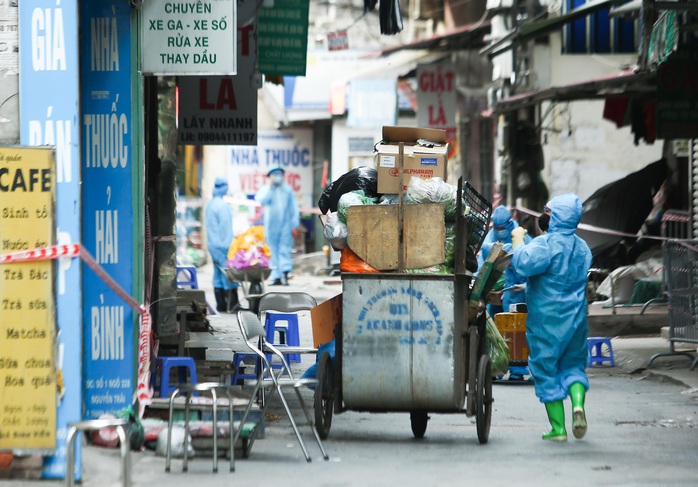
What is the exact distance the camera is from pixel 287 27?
1416 cm

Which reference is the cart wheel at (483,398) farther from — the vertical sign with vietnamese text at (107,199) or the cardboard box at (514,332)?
the cardboard box at (514,332)

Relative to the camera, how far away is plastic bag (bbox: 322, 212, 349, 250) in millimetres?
8938

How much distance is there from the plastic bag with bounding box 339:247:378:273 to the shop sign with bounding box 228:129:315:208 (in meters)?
24.9

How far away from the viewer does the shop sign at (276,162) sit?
33.9 m

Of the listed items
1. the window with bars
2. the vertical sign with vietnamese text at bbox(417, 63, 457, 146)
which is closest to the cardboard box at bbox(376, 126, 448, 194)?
the window with bars

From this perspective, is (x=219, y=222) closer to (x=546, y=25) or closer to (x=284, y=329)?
(x=546, y=25)

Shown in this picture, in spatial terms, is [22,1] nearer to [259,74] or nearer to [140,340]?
[140,340]

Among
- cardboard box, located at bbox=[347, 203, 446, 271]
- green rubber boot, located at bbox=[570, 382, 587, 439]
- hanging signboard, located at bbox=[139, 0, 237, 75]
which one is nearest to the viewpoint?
hanging signboard, located at bbox=[139, 0, 237, 75]

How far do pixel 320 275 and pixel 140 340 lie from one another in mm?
19609

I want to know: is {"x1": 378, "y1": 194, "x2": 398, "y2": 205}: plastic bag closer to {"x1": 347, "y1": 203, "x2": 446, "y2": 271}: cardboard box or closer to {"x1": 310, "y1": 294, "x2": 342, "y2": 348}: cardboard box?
{"x1": 347, "y1": 203, "x2": 446, "y2": 271}: cardboard box

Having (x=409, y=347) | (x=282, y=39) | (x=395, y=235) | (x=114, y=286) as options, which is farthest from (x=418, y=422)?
(x=282, y=39)

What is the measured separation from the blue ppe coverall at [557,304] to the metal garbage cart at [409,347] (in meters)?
0.51

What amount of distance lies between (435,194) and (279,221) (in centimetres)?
1739

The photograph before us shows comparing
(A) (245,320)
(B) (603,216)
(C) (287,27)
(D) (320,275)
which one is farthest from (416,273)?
(D) (320,275)
